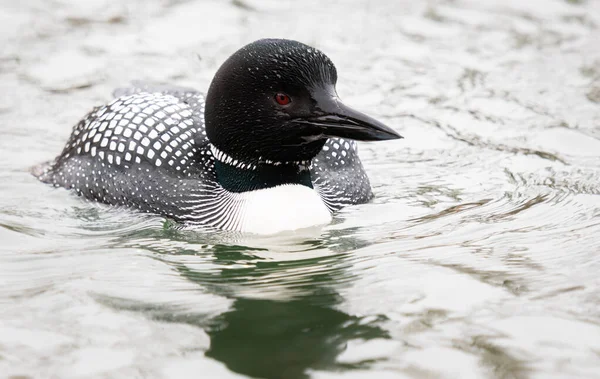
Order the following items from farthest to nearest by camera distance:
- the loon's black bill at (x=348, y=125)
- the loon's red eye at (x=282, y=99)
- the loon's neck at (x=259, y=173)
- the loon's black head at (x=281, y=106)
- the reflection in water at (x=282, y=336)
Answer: the loon's neck at (x=259, y=173) → the loon's red eye at (x=282, y=99) → the loon's black head at (x=281, y=106) → the loon's black bill at (x=348, y=125) → the reflection in water at (x=282, y=336)

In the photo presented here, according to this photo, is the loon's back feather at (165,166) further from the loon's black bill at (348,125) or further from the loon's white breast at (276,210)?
the loon's black bill at (348,125)

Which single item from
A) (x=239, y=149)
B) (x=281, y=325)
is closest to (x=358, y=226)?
(x=239, y=149)

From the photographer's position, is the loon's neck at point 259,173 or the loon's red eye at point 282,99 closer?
the loon's red eye at point 282,99

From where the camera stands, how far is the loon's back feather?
587cm

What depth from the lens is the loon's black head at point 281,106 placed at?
5258 millimetres

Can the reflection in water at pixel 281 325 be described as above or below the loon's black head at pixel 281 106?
below

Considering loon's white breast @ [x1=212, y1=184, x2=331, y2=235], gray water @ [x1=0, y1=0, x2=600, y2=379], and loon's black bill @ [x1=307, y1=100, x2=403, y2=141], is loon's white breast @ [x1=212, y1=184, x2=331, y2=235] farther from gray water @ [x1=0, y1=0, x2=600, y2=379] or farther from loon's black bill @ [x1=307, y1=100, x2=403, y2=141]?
loon's black bill @ [x1=307, y1=100, x2=403, y2=141]

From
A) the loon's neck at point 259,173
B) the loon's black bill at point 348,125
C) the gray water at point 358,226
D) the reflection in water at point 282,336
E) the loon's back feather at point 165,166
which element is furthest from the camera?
the loon's back feather at point 165,166

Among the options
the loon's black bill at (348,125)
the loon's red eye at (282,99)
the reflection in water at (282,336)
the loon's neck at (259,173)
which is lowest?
the reflection in water at (282,336)

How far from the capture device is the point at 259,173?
5.69 m

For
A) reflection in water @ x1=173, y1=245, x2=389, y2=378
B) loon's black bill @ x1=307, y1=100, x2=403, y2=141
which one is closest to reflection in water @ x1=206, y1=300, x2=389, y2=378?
reflection in water @ x1=173, y1=245, x2=389, y2=378

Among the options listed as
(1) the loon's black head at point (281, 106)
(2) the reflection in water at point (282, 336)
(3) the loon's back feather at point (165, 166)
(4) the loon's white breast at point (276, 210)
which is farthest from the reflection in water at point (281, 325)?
(3) the loon's back feather at point (165, 166)

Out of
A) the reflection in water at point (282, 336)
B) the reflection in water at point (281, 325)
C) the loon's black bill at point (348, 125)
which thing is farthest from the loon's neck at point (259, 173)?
the reflection in water at point (282, 336)

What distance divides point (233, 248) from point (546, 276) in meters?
1.61
